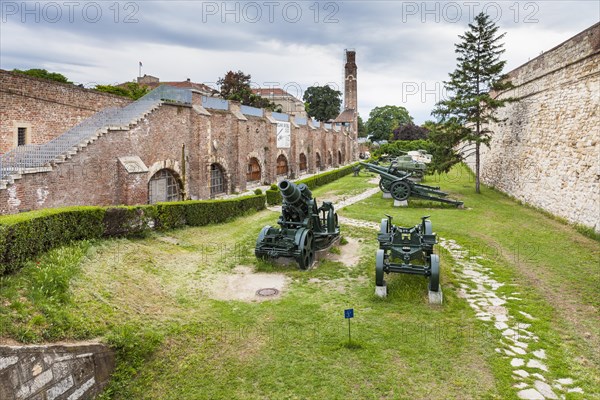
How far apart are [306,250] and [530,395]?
212 inches

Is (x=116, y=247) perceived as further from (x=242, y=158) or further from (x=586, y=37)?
(x=586, y=37)

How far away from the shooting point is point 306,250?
30.7ft

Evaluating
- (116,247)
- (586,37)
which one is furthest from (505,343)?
(586,37)

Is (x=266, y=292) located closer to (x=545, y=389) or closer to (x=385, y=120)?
(x=545, y=389)

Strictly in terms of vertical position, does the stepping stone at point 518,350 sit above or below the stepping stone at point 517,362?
above

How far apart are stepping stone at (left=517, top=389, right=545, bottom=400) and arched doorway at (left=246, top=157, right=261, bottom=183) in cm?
2155

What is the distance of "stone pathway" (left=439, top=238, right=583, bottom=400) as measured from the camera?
15.9ft

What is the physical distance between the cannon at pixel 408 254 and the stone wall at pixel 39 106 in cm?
1478

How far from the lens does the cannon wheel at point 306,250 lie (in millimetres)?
9141

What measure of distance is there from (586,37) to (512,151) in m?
7.67

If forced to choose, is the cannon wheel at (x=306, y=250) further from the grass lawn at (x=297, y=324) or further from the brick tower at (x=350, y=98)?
the brick tower at (x=350, y=98)

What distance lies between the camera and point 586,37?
13320mm

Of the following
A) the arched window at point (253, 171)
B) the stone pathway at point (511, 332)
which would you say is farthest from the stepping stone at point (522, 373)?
the arched window at point (253, 171)

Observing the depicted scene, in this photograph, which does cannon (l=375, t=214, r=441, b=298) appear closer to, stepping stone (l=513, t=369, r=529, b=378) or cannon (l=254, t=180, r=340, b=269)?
cannon (l=254, t=180, r=340, b=269)
